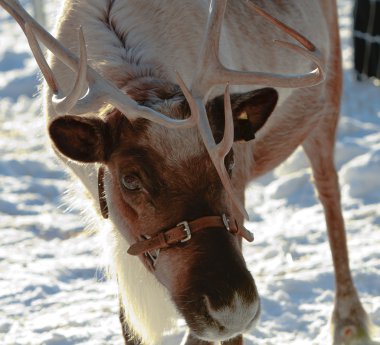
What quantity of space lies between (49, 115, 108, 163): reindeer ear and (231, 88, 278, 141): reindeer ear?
0.47 m

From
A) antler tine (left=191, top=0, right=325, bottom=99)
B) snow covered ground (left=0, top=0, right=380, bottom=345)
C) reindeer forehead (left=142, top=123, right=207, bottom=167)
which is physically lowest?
snow covered ground (left=0, top=0, right=380, bottom=345)

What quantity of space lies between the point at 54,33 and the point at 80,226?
2363 millimetres

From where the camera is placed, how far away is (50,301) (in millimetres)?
4820

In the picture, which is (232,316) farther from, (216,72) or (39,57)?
(39,57)

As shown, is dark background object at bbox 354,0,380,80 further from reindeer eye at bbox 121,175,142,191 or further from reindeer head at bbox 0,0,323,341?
reindeer eye at bbox 121,175,142,191

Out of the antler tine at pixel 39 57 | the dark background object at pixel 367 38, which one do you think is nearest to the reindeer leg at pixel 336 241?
the antler tine at pixel 39 57

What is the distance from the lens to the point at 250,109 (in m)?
3.26

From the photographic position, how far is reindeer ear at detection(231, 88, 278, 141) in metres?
3.21

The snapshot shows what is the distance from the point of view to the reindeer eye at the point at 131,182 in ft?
10.0

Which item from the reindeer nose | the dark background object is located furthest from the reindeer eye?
the dark background object

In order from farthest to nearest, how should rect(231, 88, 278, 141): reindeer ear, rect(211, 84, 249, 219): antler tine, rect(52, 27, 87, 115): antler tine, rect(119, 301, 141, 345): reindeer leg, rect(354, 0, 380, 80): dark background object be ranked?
rect(354, 0, 380, 80): dark background object
rect(119, 301, 141, 345): reindeer leg
rect(231, 88, 278, 141): reindeer ear
rect(211, 84, 249, 219): antler tine
rect(52, 27, 87, 115): antler tine

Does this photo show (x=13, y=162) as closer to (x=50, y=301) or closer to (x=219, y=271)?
(x=50, y=301)

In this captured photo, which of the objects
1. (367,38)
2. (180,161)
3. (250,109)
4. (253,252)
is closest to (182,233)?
(180,161)

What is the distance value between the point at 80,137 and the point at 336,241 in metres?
2.06
